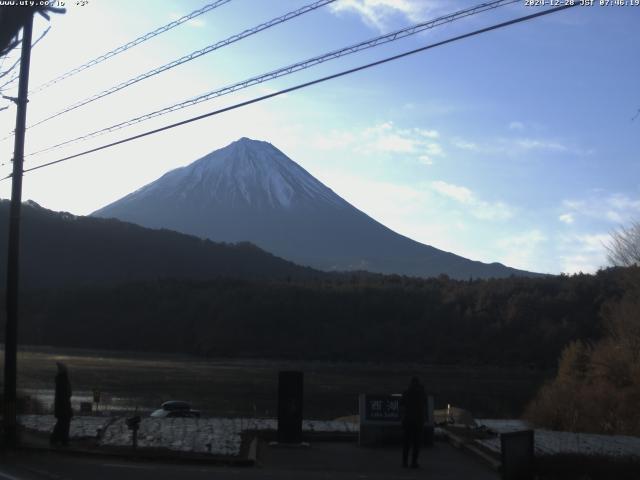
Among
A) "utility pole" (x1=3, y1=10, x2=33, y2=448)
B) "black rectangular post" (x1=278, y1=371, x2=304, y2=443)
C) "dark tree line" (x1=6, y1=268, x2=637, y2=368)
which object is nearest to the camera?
"utility pole" (x1=3, y1=10, x2=33, y2=448)

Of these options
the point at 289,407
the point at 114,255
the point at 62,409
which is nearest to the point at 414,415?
the point at 289,407

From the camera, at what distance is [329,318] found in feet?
354

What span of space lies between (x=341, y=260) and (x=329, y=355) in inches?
3729

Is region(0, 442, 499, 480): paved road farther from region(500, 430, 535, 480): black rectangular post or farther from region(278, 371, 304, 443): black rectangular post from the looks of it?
region(500, 430, 535, 480): black rectangular post

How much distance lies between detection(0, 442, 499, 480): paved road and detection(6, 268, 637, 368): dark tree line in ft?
233

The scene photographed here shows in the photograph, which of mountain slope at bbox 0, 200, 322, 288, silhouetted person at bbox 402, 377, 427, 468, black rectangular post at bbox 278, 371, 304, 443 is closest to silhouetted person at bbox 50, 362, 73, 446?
black rectangular post at bbox 278, 371, 304, 443

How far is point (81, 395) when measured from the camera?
41.5 meters

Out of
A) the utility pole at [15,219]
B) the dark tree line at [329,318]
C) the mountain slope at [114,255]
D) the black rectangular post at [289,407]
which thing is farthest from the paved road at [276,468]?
the mountain slope at [114,255]

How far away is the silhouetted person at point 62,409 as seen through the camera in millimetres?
16516

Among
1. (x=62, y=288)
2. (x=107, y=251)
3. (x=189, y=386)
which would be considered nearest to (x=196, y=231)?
(x=107, y=251)

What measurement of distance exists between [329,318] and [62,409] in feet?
301

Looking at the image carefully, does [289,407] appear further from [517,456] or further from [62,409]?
[517,456]

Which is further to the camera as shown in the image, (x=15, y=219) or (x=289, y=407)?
(x=15, y=219)

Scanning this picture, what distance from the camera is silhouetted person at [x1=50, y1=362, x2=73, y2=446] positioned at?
16.5 meters
